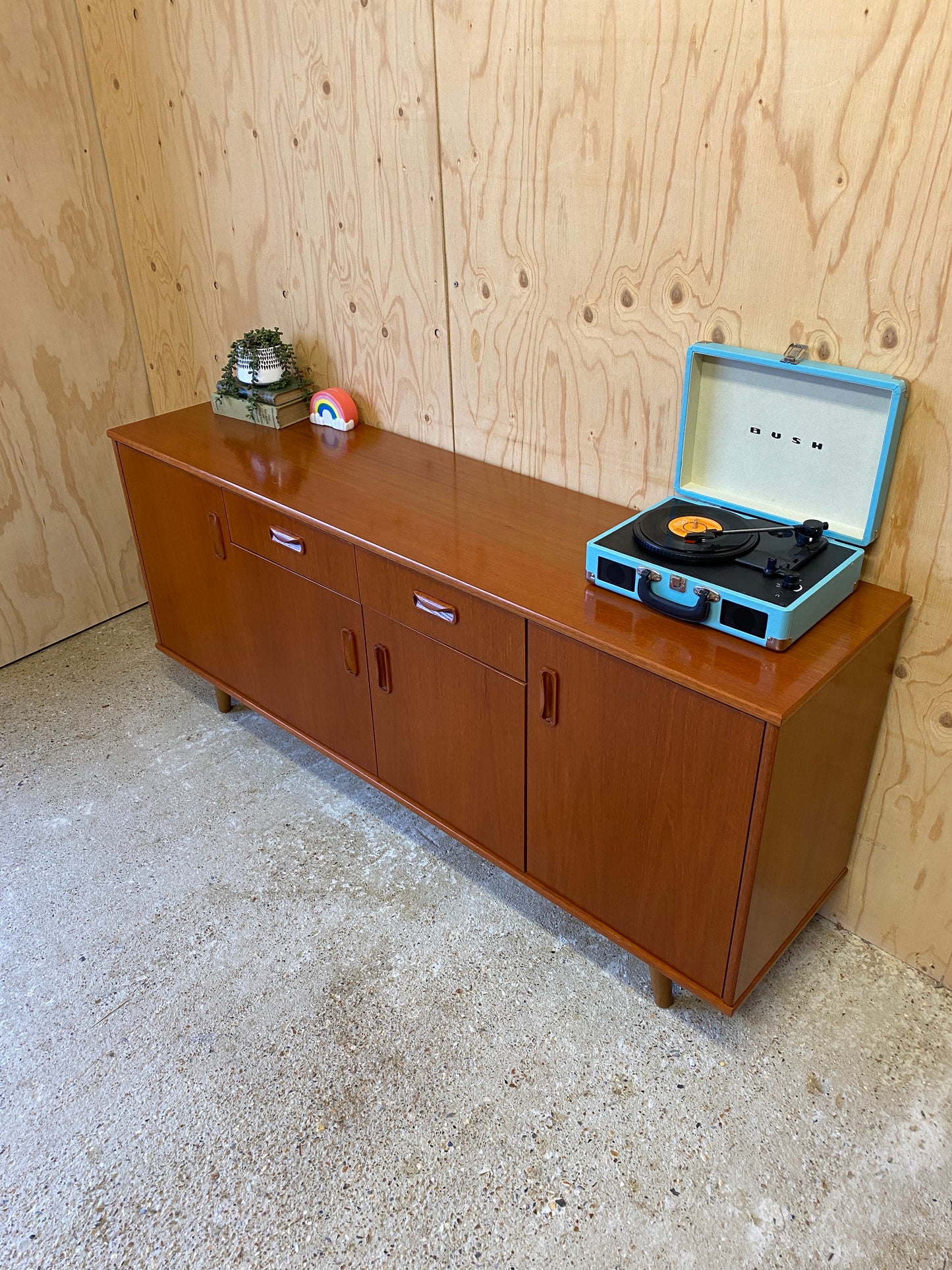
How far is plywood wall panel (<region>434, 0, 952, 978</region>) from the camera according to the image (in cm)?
145

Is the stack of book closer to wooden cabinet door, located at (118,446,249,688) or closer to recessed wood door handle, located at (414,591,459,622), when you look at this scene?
wooden cabinet door, located at (118,446,249,688)

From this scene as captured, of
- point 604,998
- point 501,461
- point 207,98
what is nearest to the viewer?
point 604,998

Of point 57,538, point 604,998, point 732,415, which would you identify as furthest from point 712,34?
point 57,538

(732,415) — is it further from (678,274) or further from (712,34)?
(712,34)

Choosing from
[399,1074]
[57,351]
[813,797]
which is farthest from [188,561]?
[813,797]

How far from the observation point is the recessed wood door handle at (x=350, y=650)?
213cm

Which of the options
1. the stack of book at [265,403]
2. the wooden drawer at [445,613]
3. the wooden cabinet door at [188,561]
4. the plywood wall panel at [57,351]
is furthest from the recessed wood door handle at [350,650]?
the plywood wall panel at [57,351]

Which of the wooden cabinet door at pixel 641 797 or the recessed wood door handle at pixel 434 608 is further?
the recessed wood door handle at pixel 434 608

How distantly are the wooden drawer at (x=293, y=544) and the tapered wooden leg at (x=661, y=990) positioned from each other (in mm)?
988

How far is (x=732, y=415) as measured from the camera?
5.81 feet

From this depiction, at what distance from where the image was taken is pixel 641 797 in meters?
1.68

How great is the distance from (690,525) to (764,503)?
0.19 m

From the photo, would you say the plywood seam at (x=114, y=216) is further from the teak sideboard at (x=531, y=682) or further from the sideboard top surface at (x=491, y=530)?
the teak sideboard at (x=531, y=682)

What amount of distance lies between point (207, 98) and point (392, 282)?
0.74m
